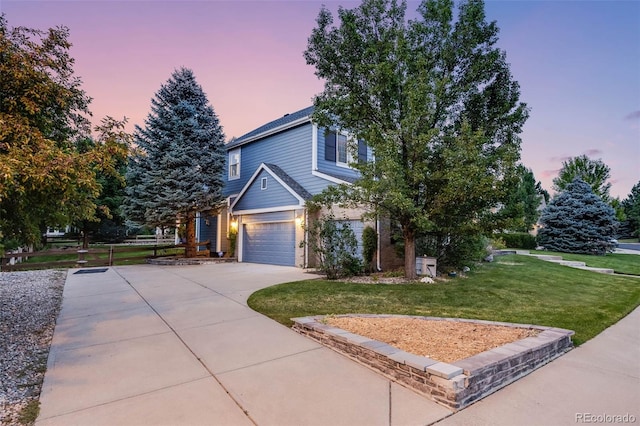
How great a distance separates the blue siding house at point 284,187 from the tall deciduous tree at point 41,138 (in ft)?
27.5

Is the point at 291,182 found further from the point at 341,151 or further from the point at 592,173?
the point at 592,173

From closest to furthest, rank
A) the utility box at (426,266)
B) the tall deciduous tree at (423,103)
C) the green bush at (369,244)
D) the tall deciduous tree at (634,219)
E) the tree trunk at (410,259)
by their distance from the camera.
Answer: the tall deciduous tree at (423,103), the tree trunk at (410,259), the utility box at (426,266), the green bush at (369,244), the tall deciduous tree at (634,219)

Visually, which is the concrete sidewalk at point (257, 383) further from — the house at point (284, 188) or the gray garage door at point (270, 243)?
the gray garage door at point (270, 243)

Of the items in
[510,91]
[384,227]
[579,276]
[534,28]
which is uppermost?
[534,28]

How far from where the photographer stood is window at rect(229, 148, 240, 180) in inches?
720

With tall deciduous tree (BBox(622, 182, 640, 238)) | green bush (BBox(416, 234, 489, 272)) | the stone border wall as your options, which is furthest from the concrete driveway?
tall deciduous tree (BBox(622, 182, 640, 238))

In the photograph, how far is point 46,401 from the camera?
9.10 feet

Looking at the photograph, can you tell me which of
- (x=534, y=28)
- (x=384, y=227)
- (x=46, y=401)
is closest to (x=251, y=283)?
(x=384, y=227)

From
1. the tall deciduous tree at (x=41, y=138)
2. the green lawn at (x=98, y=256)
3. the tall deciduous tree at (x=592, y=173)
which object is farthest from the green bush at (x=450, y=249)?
the tall deciduous tree at (x=592, y=173)

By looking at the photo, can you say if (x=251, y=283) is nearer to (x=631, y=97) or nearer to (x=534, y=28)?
(x=534, y=28)

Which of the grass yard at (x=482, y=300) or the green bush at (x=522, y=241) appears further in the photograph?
the green bush at (x=522, y=241)

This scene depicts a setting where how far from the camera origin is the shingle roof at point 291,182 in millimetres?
13077

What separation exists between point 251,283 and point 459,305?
5.39 m

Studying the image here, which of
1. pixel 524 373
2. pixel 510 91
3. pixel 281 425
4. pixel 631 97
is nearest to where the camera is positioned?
pixel 281 425
